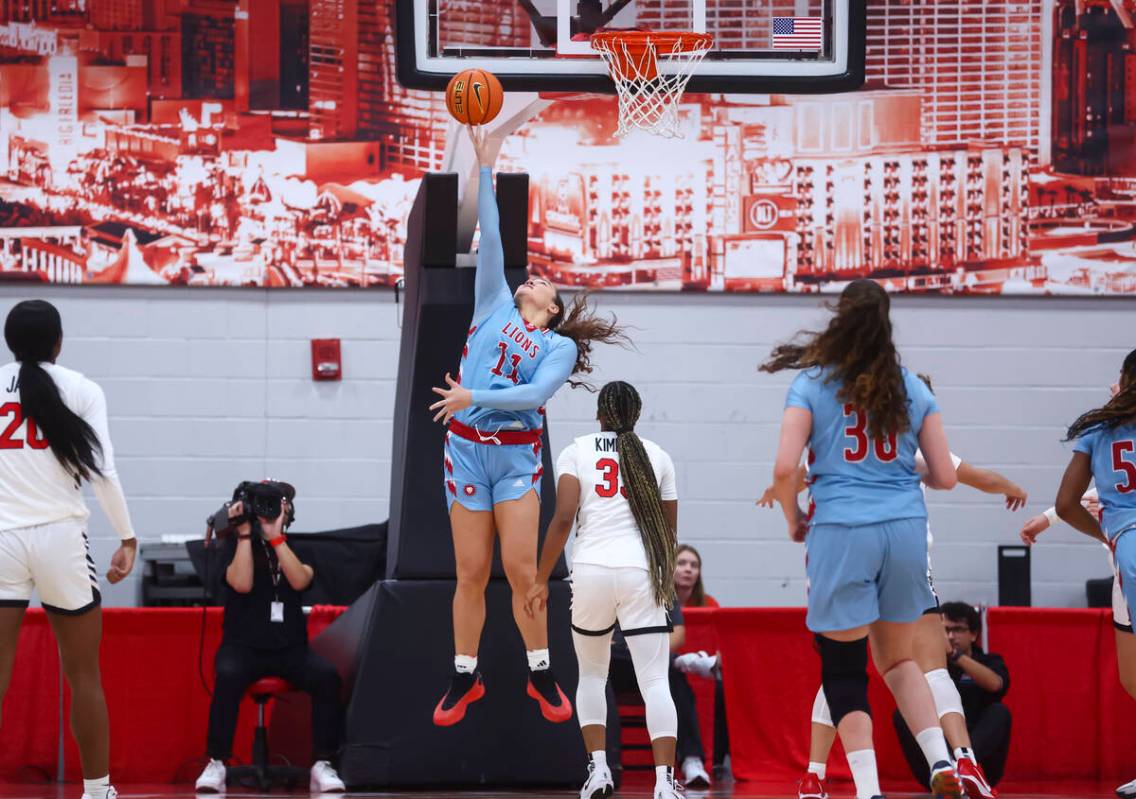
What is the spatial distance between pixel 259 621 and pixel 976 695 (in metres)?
3.95

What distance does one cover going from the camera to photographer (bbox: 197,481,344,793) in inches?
306

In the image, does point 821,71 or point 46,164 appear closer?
point 821,71

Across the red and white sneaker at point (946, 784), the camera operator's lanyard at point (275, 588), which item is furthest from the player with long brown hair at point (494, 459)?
the red and white sneaker at point (946, 784)

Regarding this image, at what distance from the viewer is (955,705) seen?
6035mm

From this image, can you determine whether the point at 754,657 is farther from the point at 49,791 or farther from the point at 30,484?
the point at 30,484

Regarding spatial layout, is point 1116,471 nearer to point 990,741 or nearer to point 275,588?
point 990,741

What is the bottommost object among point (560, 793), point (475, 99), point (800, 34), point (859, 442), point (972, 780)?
point (560, 793)

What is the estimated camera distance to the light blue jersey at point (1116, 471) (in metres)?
5.78

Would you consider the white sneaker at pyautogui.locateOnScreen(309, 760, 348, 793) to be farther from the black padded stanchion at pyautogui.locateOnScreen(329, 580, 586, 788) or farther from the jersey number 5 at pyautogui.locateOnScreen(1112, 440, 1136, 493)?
the jersey number 5 at pyautogui.locateOnScreen(1112, 440, 1136, 493)

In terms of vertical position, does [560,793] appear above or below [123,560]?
below

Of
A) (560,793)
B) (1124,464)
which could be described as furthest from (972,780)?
(560,793)

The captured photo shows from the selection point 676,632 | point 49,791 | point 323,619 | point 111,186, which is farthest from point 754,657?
point 111,186

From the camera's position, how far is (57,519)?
558 cm

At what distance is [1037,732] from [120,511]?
18.9ft
